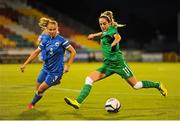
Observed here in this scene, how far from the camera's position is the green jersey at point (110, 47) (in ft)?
35.8

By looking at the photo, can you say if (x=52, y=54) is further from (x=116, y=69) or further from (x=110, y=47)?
(x=116, y=69)

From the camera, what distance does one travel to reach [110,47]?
36.0 ft

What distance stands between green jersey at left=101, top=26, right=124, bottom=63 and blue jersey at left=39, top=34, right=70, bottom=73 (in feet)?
3.03

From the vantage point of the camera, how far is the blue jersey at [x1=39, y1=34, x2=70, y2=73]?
11.2 m

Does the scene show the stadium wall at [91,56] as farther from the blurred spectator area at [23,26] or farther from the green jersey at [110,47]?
the green jersey at [110,47]

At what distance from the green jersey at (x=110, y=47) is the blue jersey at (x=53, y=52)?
92 centimetres

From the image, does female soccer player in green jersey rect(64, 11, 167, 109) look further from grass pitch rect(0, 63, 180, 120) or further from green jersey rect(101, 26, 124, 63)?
grass pitch rect(0, 63, 180, 120)

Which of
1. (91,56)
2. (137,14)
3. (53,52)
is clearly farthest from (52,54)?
(137,14)

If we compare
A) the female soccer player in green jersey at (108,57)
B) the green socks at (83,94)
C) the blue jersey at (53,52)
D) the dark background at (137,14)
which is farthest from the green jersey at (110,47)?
the dark background at (137,14)

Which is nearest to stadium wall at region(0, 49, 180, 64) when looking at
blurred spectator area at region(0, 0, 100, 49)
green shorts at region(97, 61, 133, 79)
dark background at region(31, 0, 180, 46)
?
blurred spectator area at region(0, 0, 100, 49)

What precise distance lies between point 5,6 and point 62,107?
4062 cm

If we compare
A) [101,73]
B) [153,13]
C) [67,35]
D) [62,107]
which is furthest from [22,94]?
[153,13]

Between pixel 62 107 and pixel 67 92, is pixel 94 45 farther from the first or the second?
pixel 62 107

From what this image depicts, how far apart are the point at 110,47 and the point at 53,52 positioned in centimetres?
134
